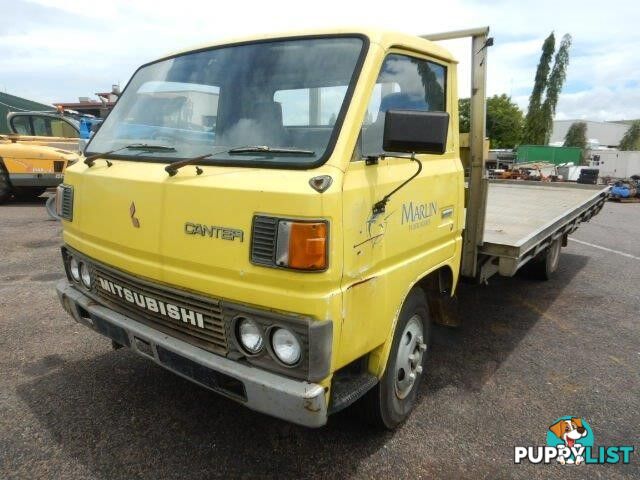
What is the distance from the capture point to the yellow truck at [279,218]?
1.91 meters

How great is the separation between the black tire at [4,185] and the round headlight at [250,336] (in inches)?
428

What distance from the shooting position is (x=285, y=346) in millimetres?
1979

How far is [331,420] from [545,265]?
3997 mm

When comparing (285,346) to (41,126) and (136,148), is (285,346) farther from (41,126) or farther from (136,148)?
(41,126)

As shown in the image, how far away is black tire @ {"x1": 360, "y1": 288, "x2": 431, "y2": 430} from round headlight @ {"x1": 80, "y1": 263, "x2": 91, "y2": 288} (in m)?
1.79

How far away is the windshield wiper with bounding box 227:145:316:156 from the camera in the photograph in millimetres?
2072

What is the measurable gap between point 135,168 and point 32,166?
380 inches

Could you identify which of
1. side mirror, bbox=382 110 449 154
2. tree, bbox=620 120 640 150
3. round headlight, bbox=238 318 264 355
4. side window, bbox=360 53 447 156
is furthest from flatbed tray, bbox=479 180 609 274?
tree, bbox=620 120 640 150

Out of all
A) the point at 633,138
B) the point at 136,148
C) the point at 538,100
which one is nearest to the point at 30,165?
the point at 136,148

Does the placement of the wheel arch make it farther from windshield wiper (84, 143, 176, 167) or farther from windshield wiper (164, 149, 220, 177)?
windshield wiper (84, 143, 176, 167)

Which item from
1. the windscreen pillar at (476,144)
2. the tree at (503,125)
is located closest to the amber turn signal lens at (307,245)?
the windscreen pillar at (476,144)

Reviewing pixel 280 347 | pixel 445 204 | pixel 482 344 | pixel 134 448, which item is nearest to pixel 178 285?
pixel 280 347

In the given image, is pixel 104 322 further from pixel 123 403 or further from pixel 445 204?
pixel 445 204

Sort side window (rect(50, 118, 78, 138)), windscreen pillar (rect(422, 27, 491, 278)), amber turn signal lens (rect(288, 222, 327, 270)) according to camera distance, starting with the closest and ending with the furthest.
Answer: amber turn signal lens (rect(288, 222, 327, 270)) → windscreen pillar (rect(422, 27, 491, 278)) → side window (rect(50, 118, 78, 138))
